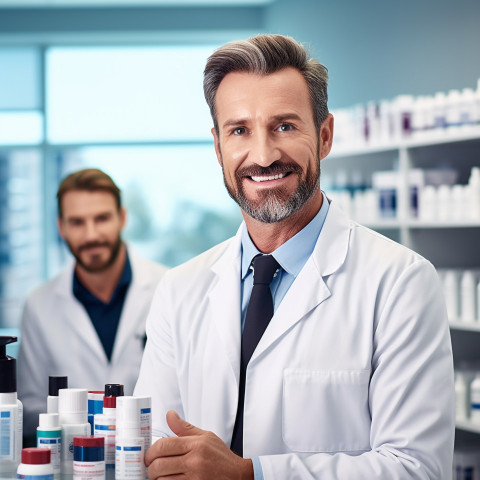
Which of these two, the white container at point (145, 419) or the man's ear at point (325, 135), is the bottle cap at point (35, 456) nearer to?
the white container at point (145, 419)

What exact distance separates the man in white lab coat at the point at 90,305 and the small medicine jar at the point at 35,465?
4.34ft

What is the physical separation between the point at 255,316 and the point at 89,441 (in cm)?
50

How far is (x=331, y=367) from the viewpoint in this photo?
1.50 meters

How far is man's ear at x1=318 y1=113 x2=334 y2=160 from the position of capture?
170cm

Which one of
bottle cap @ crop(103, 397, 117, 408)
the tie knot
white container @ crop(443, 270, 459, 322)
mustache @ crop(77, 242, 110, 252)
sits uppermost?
mustache @ crop(77, 242, 110, 252)

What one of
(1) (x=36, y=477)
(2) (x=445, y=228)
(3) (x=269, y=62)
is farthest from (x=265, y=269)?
(2) (x=445, y=228)

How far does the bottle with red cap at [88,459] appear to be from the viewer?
4.02 feet

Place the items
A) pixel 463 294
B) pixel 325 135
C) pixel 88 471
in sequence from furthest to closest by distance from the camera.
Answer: pixel 463 294 → pixel 325 135 → pixel 88 471

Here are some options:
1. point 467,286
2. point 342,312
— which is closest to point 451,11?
point 467,286

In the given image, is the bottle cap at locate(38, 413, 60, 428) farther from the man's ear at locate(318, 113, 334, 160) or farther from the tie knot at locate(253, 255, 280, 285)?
the man's ear at locate(318, 113, 334, 160)

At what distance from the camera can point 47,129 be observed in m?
6.58

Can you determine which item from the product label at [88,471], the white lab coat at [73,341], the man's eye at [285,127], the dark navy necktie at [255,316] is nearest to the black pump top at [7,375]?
the product label at [88,471]

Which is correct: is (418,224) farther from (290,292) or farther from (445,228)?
(290,292)

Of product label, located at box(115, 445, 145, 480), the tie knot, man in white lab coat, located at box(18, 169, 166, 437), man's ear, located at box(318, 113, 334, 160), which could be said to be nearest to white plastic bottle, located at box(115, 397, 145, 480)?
product label, located at box(115, 445, 145, 480)
